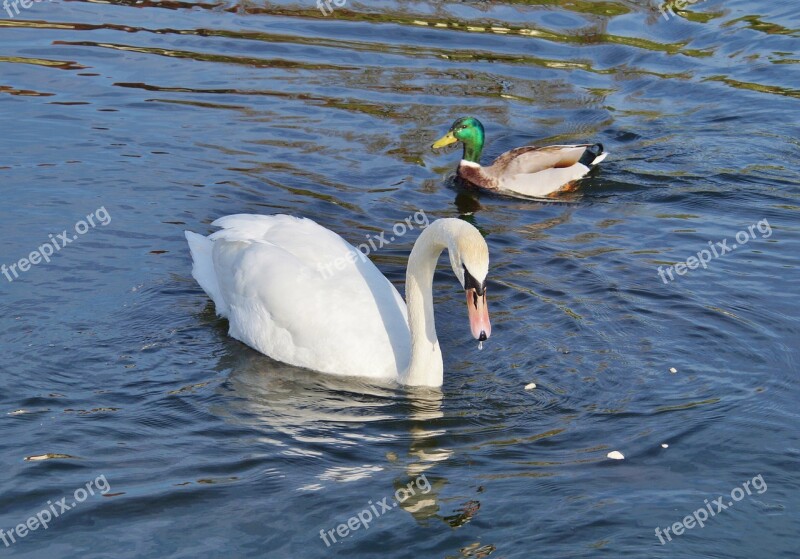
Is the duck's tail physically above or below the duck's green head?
below

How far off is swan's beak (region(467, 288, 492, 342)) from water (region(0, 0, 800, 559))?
68 cm

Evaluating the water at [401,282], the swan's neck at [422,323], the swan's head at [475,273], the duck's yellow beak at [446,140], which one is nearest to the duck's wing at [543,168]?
the water at [401,282]

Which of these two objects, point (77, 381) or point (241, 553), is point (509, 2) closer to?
point (77, 381)

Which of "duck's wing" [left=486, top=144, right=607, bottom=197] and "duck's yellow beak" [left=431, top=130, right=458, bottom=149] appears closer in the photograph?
"duck's wing" [left=486, top=144, right=607, bottom=197]

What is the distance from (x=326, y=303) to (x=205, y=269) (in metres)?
1.49

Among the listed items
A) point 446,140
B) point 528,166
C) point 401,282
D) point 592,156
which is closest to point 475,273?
point 401,282

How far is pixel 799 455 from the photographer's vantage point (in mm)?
7020

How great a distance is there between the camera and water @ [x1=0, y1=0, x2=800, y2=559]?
638 cm

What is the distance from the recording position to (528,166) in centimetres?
1271

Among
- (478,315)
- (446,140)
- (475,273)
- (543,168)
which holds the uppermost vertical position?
(475,273)

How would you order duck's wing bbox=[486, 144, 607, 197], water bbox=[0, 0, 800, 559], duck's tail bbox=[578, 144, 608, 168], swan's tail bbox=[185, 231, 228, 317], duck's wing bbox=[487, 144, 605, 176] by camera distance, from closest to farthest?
water bbox=[0, 0, 800, 559], swan's tail bbox=[185, 231, 228, 317], duck's wing bbox=[486, 144, 607, 197], duck's wing bbox=[487, 144, 605, 176], duck's tail bbox=[578, 144, 608, 168]

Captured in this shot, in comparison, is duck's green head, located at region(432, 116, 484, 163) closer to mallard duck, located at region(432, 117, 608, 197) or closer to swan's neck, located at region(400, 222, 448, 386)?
mallard duck, located at region(432, 117, 608, 197)

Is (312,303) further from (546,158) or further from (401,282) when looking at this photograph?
(546,158)

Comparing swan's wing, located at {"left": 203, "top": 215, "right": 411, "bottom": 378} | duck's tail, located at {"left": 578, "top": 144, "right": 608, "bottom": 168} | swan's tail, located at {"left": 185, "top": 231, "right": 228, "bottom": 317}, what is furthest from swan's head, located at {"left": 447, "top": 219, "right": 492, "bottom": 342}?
duck's tail, located at {"left": 578, "top": 144, "right": 608, "bottom": 168}
